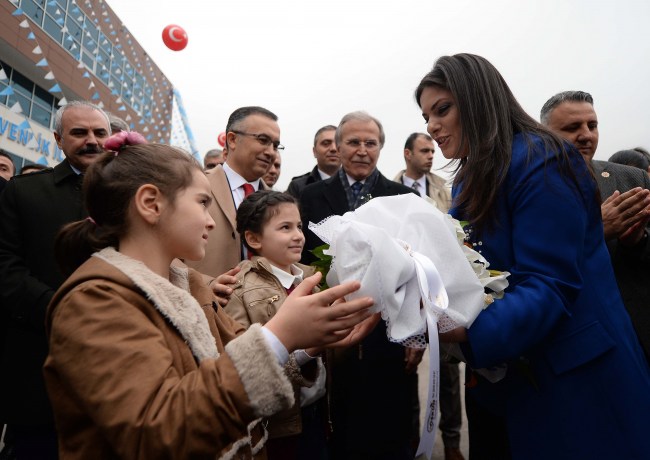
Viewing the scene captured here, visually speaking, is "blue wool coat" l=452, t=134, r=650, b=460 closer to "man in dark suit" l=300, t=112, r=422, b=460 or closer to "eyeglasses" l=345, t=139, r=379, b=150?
"man in dark suit" l=300, t=112, r=422, b=460

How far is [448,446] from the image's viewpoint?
3896 millimetres

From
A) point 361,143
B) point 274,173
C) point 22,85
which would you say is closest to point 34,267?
point 361,143

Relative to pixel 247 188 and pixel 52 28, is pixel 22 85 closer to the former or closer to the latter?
pixel 52 28

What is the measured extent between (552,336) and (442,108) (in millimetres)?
973

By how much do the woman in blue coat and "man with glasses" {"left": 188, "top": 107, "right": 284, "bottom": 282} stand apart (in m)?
1.85

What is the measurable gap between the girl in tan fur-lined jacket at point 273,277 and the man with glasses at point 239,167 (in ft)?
0.76

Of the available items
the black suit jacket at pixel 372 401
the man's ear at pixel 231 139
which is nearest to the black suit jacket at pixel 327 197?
the man's ear at pixel 231 139

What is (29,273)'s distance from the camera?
2.49m

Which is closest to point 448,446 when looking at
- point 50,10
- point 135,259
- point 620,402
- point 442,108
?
point 620,402

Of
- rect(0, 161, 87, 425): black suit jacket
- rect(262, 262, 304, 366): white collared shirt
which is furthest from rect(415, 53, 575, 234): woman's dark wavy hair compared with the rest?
rect(0, 161, 87, 425): black suit jacket

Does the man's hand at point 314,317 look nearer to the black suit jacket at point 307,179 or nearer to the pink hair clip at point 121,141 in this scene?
the pink hair clip at point 121,141

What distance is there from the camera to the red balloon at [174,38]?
320 inches

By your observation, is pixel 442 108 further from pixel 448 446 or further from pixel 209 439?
pixel 448 446

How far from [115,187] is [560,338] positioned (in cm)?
156
